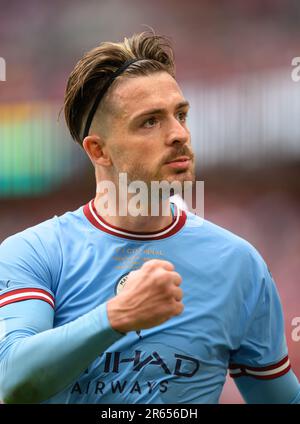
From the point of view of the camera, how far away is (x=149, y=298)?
Answer: 204 centimetres

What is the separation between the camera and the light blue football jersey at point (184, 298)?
2.42 meters

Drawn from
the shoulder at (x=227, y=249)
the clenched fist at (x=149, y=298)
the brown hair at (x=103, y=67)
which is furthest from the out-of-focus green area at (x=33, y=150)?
the clenched fist at (x=149, y=298)

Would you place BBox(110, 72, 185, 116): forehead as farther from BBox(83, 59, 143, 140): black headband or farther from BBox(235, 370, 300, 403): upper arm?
BBox(235, 370, 300, 403): upper arm

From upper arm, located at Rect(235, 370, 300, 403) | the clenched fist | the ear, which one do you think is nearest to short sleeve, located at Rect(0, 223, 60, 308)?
the ear

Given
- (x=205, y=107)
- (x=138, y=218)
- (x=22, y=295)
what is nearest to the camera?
(x=22, y=295)

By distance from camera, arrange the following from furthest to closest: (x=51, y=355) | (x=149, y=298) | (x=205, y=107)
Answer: (x=205, y=107)
(x=51, y=355)
(x=149, y=298)

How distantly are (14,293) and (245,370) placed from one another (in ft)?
2.86

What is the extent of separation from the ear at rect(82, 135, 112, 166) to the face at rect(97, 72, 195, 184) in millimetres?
A: 47

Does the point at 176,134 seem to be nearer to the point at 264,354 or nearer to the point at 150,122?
the point at 150,122

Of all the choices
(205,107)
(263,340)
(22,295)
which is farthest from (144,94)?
(205,107)

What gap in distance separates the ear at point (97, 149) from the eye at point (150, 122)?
200mm

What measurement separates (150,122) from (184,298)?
582 mm

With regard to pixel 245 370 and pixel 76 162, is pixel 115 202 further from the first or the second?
pixel 76 162

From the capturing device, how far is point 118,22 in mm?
5492
